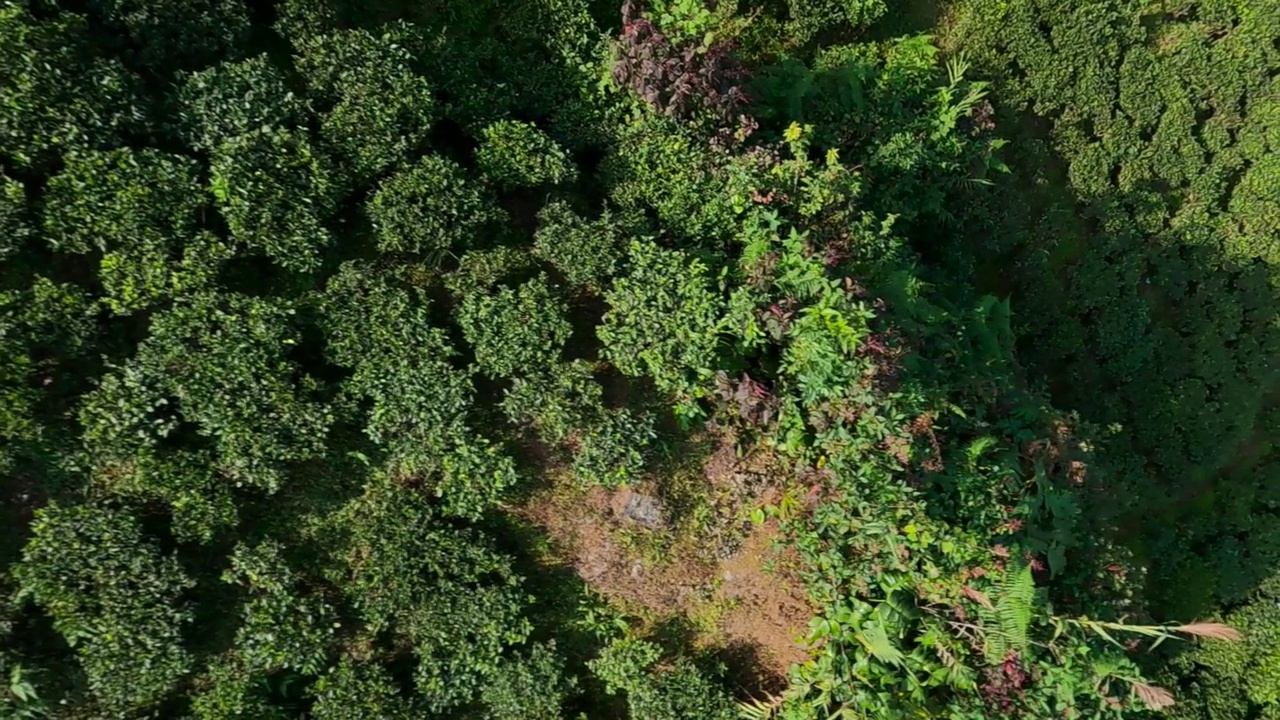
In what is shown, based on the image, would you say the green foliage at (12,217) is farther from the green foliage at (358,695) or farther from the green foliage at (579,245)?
the green foliage at (358,695)

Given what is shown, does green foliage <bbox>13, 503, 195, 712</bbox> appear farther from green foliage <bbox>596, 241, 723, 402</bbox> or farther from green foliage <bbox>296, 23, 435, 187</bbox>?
green foliage <bbox>596, 241, 723, 402</bbox>

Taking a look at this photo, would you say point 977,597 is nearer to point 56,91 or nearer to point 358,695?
point 358,695

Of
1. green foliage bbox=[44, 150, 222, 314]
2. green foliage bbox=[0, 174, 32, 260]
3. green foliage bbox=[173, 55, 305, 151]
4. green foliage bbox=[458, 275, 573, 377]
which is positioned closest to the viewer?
green foliage bbox=[0, 174, 32, 260]

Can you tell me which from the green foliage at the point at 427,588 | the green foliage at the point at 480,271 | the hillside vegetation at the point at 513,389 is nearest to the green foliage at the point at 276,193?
the hillside vegetation at the point at 513,389

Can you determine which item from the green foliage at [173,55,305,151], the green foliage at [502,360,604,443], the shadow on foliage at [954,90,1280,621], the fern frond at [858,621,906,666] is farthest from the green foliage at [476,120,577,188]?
the shadow on foliage at [954,90,1280,621]

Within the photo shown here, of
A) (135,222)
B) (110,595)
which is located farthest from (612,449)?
(135,222)

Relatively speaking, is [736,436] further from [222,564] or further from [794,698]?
[222,564]
